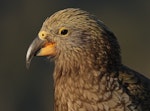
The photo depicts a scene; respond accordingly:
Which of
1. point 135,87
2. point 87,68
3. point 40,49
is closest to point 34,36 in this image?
point 40,49

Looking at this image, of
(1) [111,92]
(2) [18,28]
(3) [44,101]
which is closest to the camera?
(1) [111,92]

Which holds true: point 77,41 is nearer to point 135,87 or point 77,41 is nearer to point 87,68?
Result: point 87,68

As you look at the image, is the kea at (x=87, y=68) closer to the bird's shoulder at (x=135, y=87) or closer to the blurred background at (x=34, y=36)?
the bird's shoulder at (x=135, y=87)

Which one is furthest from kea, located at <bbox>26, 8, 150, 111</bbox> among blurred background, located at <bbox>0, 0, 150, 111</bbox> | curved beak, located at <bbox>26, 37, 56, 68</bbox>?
blurred background, located at <bbox>0, 0, 150, 111</bbox>

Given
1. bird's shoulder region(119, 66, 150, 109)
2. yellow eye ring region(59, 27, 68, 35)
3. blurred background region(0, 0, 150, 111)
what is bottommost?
blurred background region(0, 0, 150, 111)

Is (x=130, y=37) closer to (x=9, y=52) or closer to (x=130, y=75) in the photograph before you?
(x=9, y=52)

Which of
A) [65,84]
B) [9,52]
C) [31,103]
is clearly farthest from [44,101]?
[65,84]

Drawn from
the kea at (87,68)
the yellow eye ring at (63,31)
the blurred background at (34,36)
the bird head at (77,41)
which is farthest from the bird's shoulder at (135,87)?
the blurred background at (34,36)

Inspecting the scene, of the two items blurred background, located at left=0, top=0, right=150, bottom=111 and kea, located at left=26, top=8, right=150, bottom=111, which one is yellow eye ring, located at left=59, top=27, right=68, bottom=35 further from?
blurred background, located at left=0, top=0, right=150, bottom=111
